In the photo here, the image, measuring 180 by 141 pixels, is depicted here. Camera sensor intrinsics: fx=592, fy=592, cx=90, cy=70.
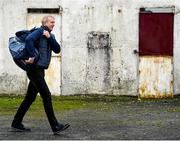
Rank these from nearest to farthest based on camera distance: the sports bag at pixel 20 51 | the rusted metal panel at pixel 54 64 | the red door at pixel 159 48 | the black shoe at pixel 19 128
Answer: the sports bag at pixel 20 51 → the black shoe at pixel 19 128 → the red door at pixel 159 48 → the rusted metal panel at pixel 54 64

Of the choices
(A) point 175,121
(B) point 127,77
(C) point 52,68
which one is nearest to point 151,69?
(B) point 127,77

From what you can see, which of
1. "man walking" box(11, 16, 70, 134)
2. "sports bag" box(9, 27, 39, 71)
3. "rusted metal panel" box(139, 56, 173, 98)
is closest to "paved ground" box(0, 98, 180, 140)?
"man walking" box(11, 16, 70, 134)

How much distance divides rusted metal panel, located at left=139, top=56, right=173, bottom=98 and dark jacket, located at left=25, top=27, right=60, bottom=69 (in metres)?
6.65

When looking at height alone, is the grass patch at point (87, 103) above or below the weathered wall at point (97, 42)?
below

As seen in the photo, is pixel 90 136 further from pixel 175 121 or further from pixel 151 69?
pixel 151 69

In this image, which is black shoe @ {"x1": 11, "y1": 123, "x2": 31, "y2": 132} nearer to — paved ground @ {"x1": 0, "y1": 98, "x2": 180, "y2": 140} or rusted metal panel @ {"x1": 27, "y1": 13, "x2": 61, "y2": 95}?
paved ground @ {"x1": 0, "y1": 98, "x2": 180, "y2": 140}

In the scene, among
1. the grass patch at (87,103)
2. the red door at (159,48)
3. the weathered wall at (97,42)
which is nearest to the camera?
the grass patch at (87,103)

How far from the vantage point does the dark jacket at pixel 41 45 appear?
9.57 meters

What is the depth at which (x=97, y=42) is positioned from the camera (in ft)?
53.4

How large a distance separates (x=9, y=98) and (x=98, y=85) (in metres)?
2.45

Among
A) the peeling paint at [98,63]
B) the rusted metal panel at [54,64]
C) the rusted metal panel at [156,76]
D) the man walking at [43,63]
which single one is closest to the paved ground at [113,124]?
the man walking at [43,63]

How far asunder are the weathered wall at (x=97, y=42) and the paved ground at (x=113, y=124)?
1.89m

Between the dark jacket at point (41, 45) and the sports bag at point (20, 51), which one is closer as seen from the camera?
the dark jacket at point (41, 45)

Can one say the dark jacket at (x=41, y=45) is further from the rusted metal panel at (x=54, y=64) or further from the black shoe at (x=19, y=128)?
the rusted metal panel at (x=54, y=64)
